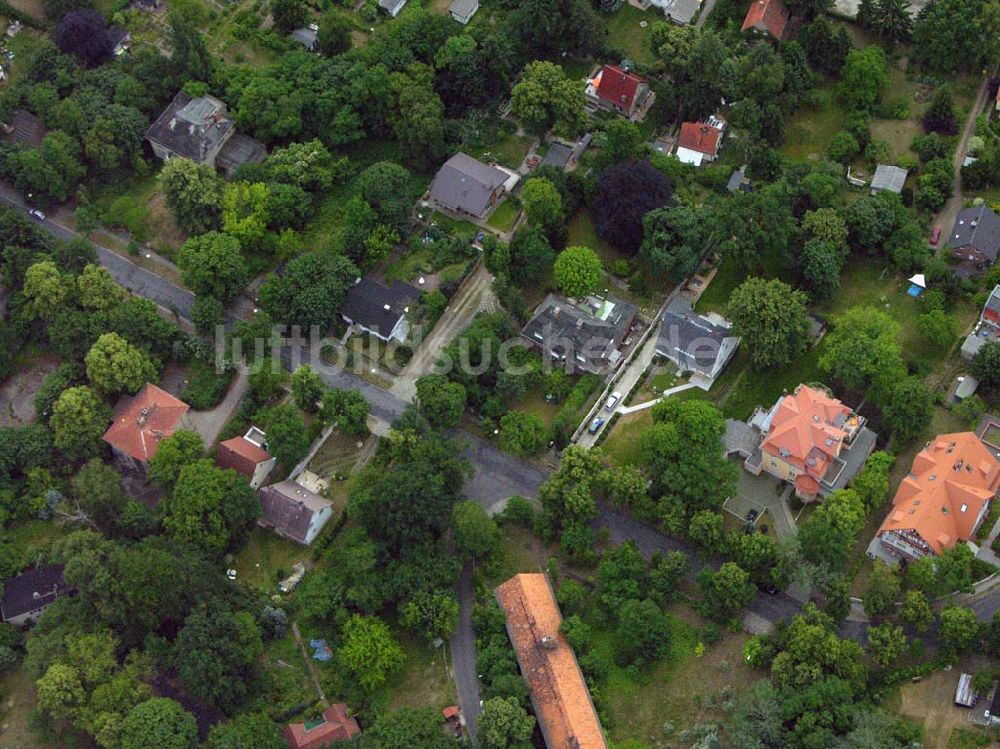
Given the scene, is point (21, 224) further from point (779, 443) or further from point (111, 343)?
point (779, 443)

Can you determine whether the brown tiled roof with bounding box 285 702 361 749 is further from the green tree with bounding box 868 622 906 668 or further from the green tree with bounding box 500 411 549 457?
the green tree with bounding box 868 622 906 668

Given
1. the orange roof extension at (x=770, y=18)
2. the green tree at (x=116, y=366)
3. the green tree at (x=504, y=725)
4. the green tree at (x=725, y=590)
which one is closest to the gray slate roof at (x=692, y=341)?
the green tree at (x=725, y=590)

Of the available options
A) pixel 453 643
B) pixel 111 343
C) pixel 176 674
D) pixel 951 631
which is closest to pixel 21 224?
pixel 111 343

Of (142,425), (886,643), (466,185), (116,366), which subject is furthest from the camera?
(466,185)

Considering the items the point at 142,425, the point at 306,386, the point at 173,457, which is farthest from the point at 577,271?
the point at 142,425

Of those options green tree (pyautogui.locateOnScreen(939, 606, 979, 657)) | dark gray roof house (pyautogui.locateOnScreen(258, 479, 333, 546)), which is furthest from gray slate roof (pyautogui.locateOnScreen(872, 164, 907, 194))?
dark gray roof house (pyautogui.locateOnScreen(258, 479, 333, 546))

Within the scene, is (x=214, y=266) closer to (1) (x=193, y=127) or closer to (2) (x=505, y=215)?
(1) (x=193, y=127)
